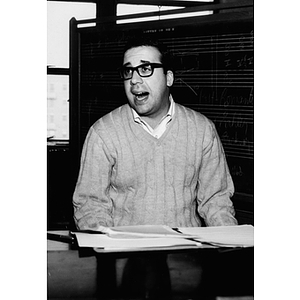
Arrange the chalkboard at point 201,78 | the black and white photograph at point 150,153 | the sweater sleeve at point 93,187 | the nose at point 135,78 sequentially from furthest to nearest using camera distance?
the chalkboard at point 201,78
the nose at point 135,78
the sweater sleeve at point 93,187
the black and white photograph at point 150,153

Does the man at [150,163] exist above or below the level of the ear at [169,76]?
below

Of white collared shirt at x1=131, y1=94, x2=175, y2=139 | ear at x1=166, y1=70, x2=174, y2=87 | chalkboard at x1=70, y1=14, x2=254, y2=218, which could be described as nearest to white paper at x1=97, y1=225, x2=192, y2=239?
white collared shirt at x1=131, y1=94, x2=175, y2=139

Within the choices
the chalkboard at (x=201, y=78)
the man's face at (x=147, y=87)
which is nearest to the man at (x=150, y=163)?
the man's face at (x=147, y=87)

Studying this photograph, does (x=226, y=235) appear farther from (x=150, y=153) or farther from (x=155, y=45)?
(x=155, y=45)

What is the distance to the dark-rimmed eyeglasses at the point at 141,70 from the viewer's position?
1308 mm

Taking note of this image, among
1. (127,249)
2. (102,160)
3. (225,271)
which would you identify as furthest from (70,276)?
(102,160)

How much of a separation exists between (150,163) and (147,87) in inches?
8.3

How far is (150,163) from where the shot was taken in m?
1.33

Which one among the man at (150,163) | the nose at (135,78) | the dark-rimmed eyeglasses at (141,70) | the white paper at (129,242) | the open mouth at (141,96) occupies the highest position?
the dark-rimmed eyeglasses at (141,70)

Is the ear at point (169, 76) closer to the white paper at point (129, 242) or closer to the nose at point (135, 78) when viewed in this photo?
the nose at point (135, 78)

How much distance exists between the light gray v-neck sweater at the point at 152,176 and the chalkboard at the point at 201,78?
0.99ft

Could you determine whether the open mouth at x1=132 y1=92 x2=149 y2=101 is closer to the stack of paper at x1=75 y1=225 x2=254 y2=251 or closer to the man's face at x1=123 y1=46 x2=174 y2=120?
the man's face at x1=123 y1=46 x2=174 y2=120

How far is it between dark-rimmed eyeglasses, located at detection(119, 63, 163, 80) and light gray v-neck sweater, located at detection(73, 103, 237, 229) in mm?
119

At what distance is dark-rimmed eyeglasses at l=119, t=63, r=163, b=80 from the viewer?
4.29 feet
